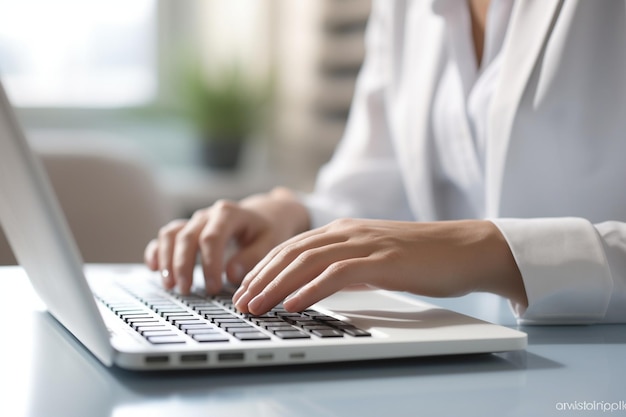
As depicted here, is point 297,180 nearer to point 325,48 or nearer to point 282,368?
point 325,48

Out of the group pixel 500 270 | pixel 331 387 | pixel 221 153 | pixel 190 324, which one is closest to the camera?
pixel 331 387

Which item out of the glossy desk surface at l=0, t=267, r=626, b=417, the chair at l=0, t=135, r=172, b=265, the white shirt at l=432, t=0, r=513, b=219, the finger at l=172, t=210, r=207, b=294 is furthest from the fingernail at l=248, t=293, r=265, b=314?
the chair at l=0, t=135, r=172, b=265

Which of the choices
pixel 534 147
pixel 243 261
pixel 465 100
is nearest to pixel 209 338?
pixel 243 261

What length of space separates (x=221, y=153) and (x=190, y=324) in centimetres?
267

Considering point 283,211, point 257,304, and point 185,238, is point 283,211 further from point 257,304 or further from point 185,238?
point 257,304

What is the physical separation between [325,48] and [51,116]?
108cm

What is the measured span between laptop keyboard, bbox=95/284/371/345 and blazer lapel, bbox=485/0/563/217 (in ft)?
1.35

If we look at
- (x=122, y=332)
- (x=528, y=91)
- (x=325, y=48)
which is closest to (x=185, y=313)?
(x=122, y=332)

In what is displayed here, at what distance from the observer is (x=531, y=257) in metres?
0.69

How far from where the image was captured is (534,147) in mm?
975

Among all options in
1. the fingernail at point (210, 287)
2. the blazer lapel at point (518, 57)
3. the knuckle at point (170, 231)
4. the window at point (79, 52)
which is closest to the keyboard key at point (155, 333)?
the fingernail at point (210, 287)

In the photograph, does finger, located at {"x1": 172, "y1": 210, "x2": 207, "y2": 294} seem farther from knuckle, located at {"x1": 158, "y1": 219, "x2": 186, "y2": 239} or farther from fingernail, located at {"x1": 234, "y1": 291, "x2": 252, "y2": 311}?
fingernail, located at {"x1": 234, "y1": 291, "x2": 252, "y2": 311}

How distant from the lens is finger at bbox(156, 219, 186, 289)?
856 mm

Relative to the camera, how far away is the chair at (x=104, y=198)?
1562mm
